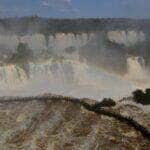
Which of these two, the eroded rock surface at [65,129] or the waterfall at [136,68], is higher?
the eroded rock surface at [65,129]

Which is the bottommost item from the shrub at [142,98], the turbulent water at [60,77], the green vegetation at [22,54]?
the turbulent water at [60,77]

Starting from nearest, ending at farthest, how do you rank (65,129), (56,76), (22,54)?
(65,129) → (56,76) → (22,54)

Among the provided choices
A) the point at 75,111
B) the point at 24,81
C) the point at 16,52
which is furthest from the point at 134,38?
the point at 75,111

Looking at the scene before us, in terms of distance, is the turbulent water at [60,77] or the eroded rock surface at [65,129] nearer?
the eroded rock surface at [65,129]

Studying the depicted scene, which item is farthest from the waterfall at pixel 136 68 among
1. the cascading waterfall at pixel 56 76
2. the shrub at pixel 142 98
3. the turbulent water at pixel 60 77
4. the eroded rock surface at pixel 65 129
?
the eroded rock surface at pixel 65 129

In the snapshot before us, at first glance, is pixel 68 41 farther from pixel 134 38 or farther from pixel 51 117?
pixel 51 117

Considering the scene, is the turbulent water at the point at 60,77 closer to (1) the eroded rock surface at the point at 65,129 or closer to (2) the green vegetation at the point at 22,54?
(2) the green vegetation at the point at 22,54

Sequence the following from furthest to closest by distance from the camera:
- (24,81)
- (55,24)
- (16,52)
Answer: (55,24) → (16,52) → (24,81)

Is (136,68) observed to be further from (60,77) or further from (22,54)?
(22,54)

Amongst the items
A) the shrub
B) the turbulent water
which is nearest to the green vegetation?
the turbulent water

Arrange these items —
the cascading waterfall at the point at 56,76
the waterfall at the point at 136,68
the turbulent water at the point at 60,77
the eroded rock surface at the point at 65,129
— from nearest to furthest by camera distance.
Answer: the eroded rock surface at the point at 65,129, the turbulent water at the point at 60,77, the cascading waterfall at the point at 56,76, the waterfall at the point at 136,68

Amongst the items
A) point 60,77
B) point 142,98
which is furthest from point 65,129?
point 60,77
